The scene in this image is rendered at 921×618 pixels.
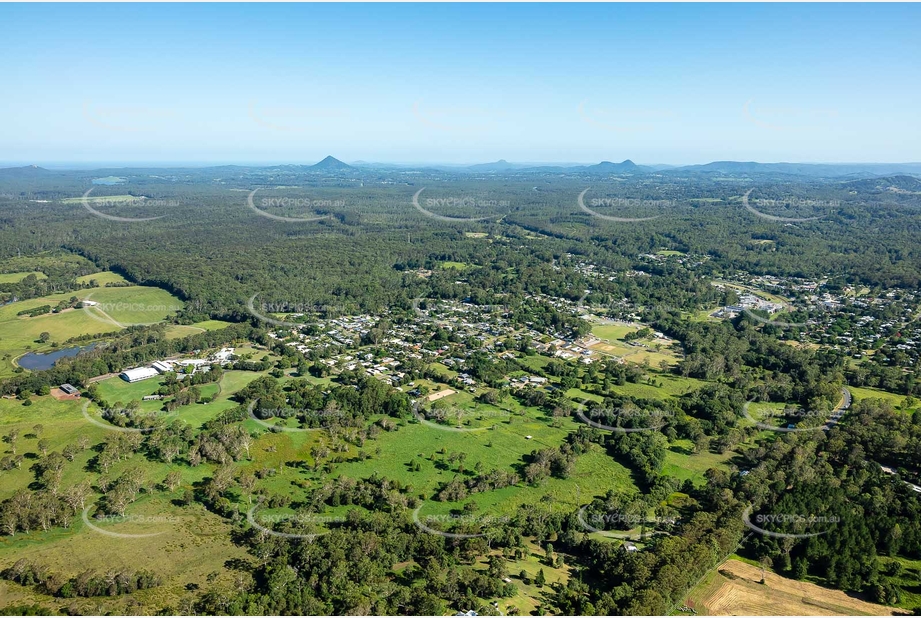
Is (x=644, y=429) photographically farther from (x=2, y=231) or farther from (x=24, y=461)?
(x=2, y=231)

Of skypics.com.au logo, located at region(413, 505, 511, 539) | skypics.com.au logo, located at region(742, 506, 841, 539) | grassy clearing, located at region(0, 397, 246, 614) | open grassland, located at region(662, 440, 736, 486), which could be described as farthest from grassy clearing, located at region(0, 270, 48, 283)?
skypics.com.au logo, located at region(742, 506, 841, 539)

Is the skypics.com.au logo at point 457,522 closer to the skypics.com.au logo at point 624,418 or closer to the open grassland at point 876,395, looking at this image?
the skypics.com.au logo at point 624,418

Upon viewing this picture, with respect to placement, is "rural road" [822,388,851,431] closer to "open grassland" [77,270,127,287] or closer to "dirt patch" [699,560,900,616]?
"dirt patch" [699,560,900,616]

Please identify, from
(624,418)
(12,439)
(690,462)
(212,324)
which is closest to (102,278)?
(212,324)

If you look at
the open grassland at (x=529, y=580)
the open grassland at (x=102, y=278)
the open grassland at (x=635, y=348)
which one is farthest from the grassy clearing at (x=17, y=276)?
the open grassland at (x=529, y=580)

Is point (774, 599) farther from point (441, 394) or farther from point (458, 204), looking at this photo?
point (458, 204)

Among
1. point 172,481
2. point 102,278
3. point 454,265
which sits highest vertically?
point 454,265

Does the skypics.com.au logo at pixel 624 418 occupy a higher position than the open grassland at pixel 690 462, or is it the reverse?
the skypics.com.au logo at pixel 624 418

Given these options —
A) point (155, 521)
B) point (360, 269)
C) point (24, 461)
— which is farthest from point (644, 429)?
point (360, 269)

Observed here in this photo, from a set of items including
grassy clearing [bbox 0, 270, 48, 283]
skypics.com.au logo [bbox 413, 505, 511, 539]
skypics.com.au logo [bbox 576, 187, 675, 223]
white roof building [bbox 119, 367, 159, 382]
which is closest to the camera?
skypics.com.au logo [bbox 413, 505, 511, 539]

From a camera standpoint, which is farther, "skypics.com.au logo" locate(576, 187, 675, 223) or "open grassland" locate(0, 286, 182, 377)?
"skypics.com.au logo" locate(576, 187, 675, 223)
